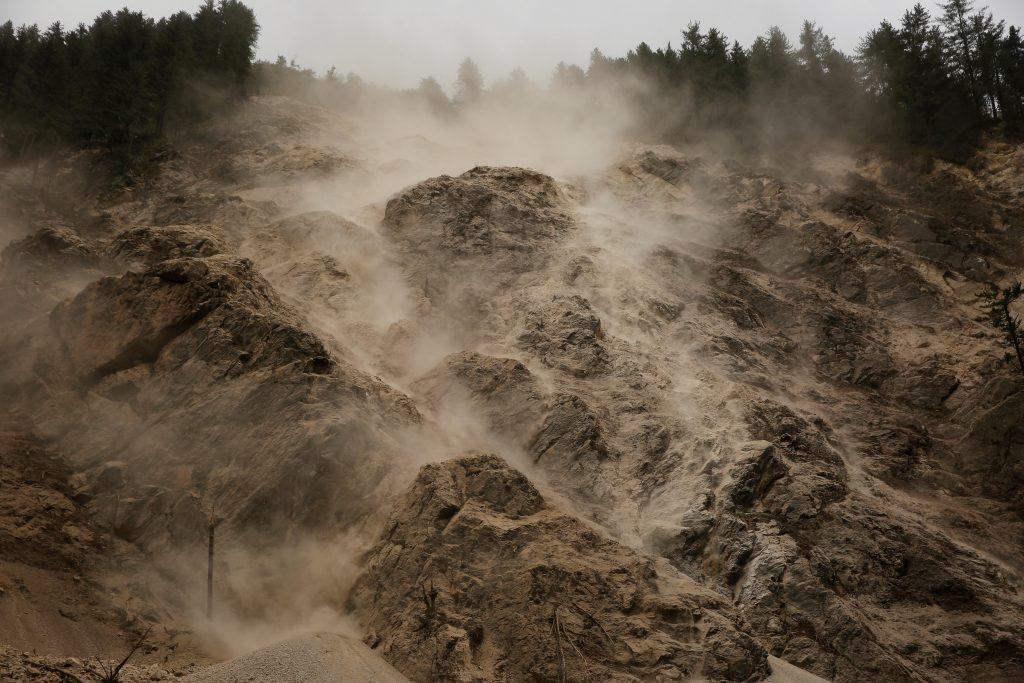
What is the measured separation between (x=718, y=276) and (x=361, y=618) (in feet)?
74.9

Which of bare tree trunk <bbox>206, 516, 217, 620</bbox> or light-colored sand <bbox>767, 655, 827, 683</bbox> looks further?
bare tree trunk <bbox>206, 516, 217, 620</bbox>

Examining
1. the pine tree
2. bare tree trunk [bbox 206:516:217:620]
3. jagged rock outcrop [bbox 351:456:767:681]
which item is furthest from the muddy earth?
the pine tree

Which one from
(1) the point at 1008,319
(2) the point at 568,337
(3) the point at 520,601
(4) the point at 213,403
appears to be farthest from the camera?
(2) the point at 568,337

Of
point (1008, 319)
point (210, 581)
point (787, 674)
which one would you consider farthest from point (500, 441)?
point (1008, 319)

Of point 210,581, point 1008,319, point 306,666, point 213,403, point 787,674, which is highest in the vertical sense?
point 213,403

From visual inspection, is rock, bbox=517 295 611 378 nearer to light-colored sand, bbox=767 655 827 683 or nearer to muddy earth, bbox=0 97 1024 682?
muddy earth, bbox=0 97 1024 682

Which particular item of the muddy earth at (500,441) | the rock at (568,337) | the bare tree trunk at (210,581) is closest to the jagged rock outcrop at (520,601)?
the muddy earth at (500,441)

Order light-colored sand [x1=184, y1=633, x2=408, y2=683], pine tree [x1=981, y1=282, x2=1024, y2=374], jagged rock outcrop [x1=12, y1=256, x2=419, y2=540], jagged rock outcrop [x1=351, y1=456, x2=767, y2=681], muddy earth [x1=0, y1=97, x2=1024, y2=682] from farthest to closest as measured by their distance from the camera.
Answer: pine tree [x1=981, y1=282, x2=1024, y2=374] → jagged rock outcrop [x1=12, y1=256, x2=419, y2=540] → muddy earth [x1=0, y1=97, x2=1024, y2=682] → jagged rock outcrop [x1=351, y1=456, x2=767, y2=681] → light-colored sand [x1=184, y1=633, x2=408, y2=683]

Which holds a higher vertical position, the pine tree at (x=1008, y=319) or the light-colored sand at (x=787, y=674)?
the pine tree at (x=1008, y=319)

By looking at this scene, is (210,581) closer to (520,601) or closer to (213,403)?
(213,403)

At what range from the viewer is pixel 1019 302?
31141mm

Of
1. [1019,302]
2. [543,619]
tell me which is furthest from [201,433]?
[1019,302]

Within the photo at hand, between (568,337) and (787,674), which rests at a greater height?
(568,337)

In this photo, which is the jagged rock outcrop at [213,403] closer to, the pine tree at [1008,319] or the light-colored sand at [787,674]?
the light-colored sand at [787,674]
